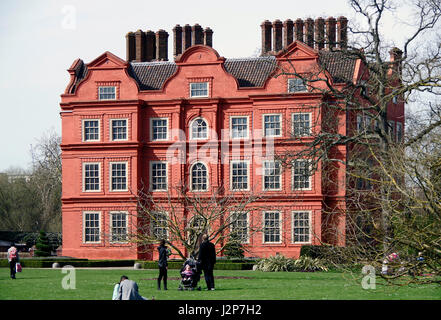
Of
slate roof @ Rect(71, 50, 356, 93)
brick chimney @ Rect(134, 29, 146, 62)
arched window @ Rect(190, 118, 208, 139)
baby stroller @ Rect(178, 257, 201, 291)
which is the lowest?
baby stroller @ Rect(178, 257, 201, 291)

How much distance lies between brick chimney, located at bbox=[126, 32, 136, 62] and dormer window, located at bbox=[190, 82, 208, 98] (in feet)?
26.3

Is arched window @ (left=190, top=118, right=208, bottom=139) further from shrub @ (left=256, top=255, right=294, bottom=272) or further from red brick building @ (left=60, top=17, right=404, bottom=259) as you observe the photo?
shrub @ (left=256, top=255, right=294, bottom=272)

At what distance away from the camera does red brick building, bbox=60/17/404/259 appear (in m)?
46.2

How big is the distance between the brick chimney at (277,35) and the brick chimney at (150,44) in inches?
335

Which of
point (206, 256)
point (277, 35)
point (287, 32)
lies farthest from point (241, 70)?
point (206, 256)

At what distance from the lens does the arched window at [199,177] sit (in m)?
47.8

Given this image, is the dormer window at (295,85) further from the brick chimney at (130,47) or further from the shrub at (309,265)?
the brick chimney at (130,47)

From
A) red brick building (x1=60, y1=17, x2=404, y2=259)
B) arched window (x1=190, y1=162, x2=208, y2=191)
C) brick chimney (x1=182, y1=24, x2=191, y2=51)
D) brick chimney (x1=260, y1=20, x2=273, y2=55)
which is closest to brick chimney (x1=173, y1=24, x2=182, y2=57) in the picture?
brick chimney (x1=182, y1=24, x2=191, y2=51)

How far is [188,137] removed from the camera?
48219mm

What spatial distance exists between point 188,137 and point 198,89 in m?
2.98

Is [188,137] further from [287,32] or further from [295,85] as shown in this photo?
[287,32]

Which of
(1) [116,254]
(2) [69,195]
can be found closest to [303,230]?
(1) [116,254]

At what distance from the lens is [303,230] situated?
45.8 m

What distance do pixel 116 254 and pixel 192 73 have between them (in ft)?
38.8
